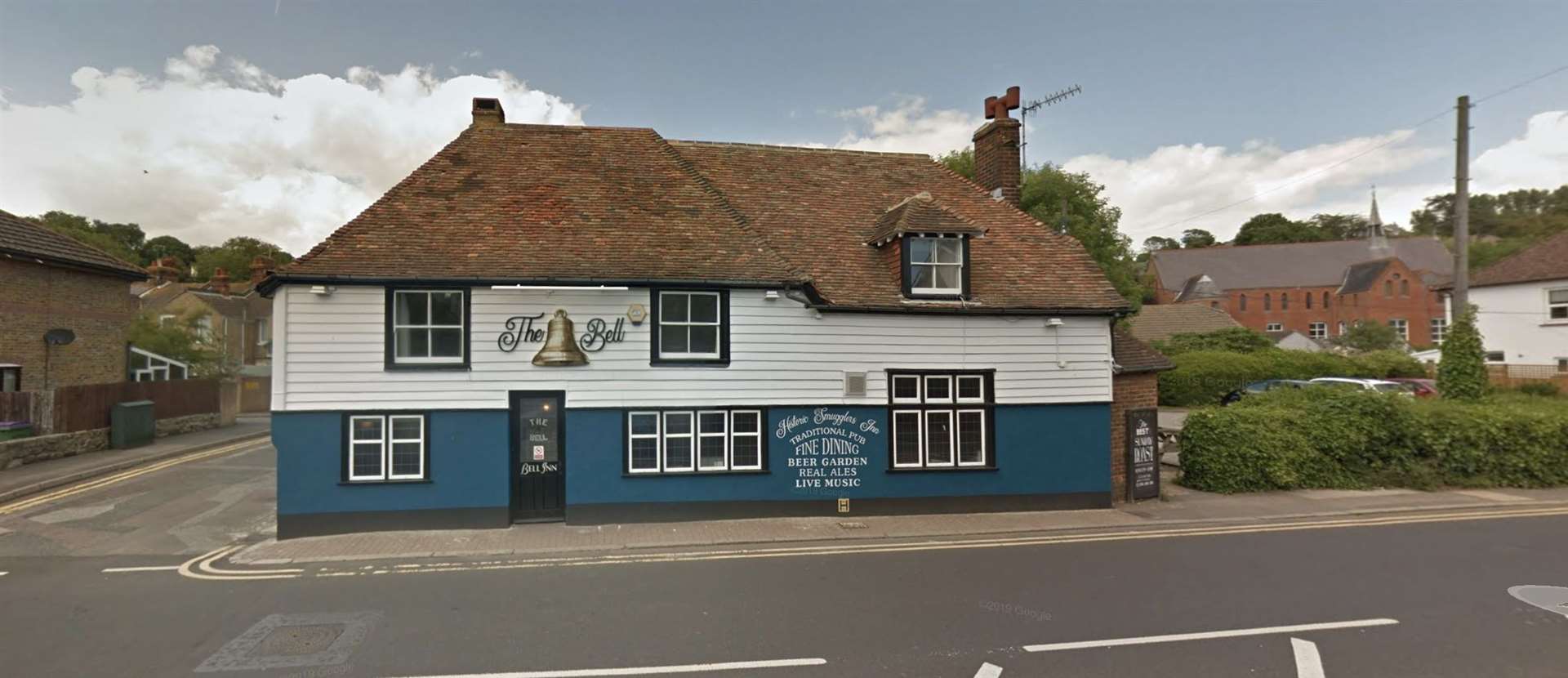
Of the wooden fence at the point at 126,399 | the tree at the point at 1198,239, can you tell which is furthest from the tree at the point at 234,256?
the tree at the point at 1198,239

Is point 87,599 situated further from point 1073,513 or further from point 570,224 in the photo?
point 1073,513

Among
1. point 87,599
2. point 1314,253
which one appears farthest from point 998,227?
point 1314,253

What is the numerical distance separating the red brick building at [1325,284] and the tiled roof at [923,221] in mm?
68986

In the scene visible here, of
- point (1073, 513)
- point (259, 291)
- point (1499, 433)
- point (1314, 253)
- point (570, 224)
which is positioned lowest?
point (1073, 513)

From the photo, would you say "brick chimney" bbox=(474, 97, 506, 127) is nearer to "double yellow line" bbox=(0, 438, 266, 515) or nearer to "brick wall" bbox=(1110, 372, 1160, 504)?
"double yellow line" bbox=(0, 438, 266, 515)

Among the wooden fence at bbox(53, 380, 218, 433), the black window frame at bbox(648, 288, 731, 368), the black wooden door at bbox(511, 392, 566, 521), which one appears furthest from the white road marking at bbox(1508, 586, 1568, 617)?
the wooden fence at bbox(53, 380, 218, 433)

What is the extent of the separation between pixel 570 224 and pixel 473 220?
1619 mm

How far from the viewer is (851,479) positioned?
477 inches

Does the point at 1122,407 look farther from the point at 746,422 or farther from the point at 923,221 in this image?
the point at 746,422

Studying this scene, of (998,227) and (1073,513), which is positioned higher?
(998,227)

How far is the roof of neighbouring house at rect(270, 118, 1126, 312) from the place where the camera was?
11383mm

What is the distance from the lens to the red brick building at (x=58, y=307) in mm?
19500

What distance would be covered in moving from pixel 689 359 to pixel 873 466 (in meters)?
3.70

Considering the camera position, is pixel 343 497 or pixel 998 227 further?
pixel 998 227
